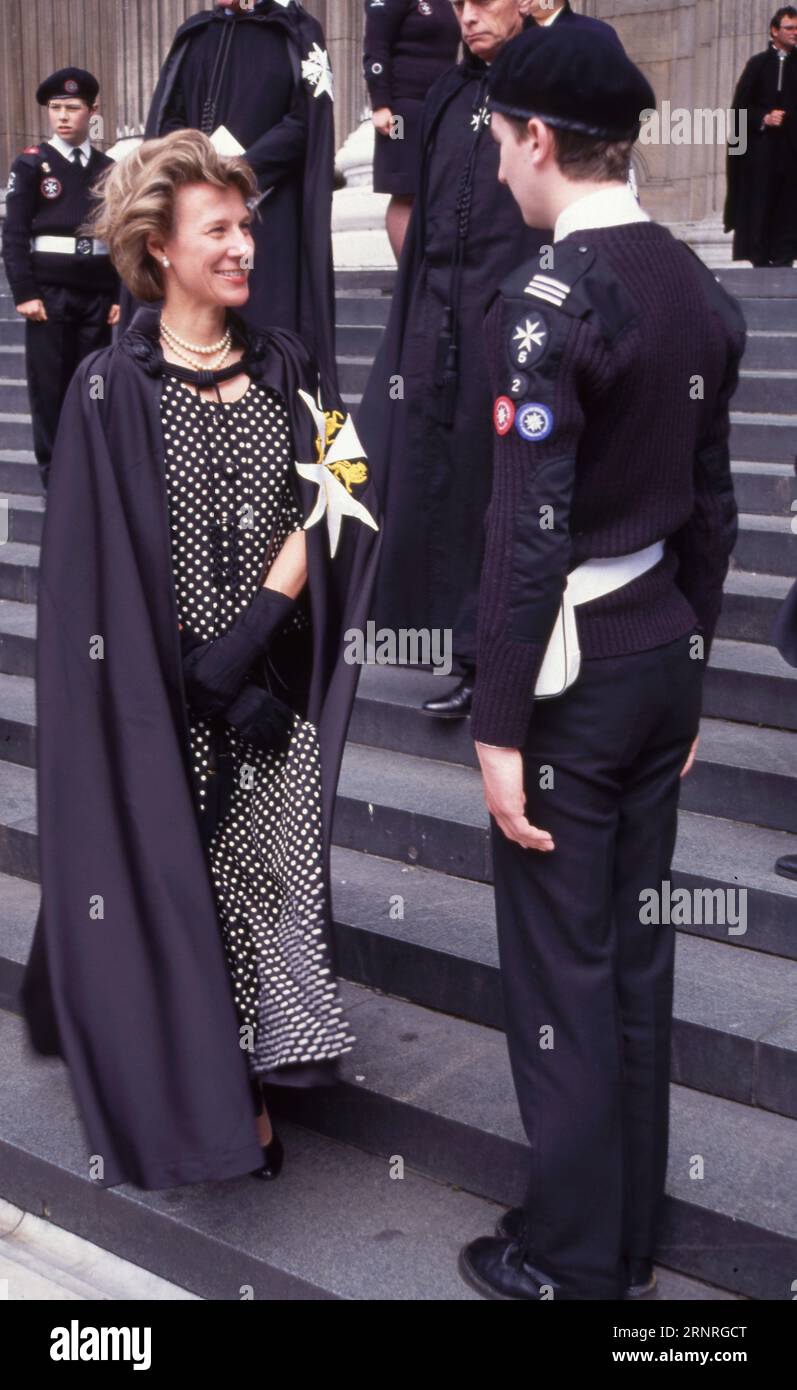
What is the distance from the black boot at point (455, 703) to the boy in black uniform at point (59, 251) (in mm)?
3003

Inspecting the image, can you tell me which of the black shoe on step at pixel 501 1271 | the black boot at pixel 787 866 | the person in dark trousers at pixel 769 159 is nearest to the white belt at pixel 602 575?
the black shoe on step at pixel 501 1271

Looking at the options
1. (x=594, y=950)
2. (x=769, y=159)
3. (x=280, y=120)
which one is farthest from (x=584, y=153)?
(x=769, y=159)

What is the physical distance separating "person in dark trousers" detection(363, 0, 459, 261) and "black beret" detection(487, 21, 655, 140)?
4.57m

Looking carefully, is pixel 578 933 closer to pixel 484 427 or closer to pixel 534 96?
pixel 534 96

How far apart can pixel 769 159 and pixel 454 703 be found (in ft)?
19.5

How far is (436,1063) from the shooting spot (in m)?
3.58

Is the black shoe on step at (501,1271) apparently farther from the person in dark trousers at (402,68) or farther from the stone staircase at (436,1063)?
the person in dark trousers at (402,68)

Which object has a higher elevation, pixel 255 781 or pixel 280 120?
pixel 280 120

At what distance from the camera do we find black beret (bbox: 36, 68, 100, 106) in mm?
7215

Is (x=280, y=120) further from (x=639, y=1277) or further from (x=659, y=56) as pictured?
(x=659, y=56)

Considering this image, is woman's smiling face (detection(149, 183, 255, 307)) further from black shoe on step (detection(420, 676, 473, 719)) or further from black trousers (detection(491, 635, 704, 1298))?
black shoe on step (detection(420, 676, 473, 719))

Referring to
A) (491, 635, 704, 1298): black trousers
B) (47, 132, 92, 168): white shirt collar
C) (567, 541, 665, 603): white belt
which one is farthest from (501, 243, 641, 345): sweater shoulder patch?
(47, 132, 92, 168): white shirt collar

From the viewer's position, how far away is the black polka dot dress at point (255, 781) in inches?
120

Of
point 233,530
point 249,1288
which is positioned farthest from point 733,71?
point 249,1288
